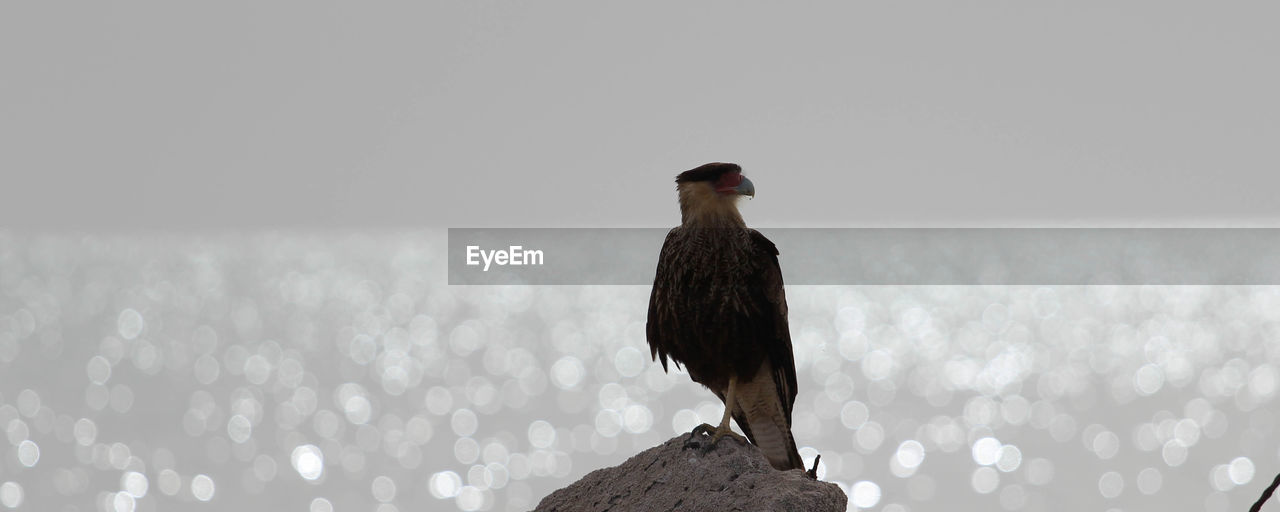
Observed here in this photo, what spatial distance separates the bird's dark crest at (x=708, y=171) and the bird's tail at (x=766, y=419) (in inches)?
39.0

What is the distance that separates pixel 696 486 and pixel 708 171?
1531 millimetres

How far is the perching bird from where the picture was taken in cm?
555

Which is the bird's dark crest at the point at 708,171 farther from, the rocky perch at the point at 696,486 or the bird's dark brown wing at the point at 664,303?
the rocky perch at the point at 696,486

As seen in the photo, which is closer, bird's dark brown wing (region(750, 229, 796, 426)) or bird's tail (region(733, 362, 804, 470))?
bird's dark brown wing (region(750, 229, 796, 426))

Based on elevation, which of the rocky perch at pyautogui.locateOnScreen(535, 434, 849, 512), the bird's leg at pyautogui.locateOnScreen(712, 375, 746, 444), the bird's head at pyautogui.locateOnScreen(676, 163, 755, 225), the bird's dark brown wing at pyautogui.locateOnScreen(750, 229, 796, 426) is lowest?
the rocky perch at pyautogui.locateOnScreen(535, 434, 849, 512)

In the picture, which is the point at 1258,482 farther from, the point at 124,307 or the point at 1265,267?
the point at 124,307

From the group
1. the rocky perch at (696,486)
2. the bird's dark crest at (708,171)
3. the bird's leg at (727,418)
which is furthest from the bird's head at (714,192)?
the rocky perch at (696,486)

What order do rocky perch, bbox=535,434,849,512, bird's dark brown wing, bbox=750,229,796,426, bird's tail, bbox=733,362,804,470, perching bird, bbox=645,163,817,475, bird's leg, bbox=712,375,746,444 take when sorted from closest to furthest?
rocky perch, bbox=535,434,849,512 < bird's leg, bbox=712,375,746,444 < perching bird, bbox=645,163,817,475 < bird's dark brown wing, bbox=750,229,796,426 < bird's tail, bbox=733,362,804,470

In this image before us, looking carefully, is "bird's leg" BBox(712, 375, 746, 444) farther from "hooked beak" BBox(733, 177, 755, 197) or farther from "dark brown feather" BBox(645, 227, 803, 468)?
"hooked beak" BBox(733, 177, 755, 197)

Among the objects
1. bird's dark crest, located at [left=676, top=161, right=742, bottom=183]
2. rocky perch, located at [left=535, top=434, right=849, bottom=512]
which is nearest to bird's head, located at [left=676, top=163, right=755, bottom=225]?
bird's dark crest, located at [left=676, top=161, right=742, bottom=183]

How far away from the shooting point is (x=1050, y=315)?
165 feet

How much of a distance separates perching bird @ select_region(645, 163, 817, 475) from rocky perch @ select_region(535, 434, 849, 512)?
18cm

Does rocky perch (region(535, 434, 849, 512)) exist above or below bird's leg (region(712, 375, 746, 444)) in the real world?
below

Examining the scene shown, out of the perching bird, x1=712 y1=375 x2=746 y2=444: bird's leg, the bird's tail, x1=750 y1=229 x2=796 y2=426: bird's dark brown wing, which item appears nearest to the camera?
x1=712 y1=375 x2=746 y2=444: bird's leg
